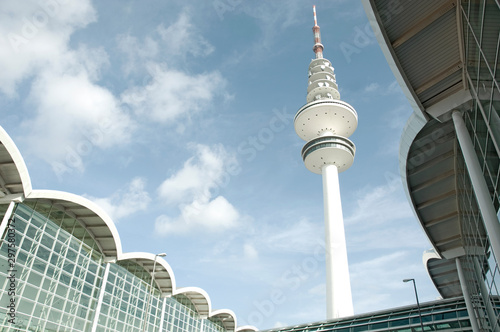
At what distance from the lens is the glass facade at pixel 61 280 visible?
23266mm

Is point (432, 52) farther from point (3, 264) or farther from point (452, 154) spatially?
point (3, 264)

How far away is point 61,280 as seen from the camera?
1068 inches

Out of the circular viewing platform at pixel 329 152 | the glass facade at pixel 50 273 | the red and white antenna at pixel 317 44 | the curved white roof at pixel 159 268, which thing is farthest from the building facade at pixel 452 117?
the red and white antenna at pixel 317 44

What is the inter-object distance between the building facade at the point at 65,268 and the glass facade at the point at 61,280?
60 mm

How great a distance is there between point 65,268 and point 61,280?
3.04ft

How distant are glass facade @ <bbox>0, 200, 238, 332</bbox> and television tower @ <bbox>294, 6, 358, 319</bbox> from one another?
27.4 meters

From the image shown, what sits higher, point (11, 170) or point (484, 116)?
point (11, 170)

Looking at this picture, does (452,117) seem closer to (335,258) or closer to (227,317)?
(335,258)

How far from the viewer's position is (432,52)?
12.2 meters

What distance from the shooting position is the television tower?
54062 mm

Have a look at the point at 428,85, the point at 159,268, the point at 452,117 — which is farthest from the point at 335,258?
the point at 428,85

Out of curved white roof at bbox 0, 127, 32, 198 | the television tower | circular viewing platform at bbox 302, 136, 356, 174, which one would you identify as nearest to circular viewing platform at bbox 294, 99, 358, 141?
the television tower

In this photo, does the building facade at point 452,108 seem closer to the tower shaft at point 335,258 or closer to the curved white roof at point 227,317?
the tower shaft at point 335,258

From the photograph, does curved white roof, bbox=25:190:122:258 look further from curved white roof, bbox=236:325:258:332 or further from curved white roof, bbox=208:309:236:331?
curved white roof, bbox=236:325:258:332
